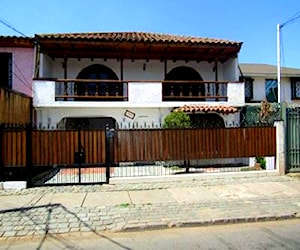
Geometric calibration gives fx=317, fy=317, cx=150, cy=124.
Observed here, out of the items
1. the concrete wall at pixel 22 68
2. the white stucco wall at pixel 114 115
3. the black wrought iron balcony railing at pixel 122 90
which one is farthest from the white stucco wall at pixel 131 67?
the white stucco wall at pixel 114 115

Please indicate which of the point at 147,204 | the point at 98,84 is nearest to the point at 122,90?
the point at 98,84

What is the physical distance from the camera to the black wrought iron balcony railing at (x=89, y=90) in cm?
1456

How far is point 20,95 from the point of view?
12.2 m

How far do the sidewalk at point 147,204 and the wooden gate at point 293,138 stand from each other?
1.05 meters

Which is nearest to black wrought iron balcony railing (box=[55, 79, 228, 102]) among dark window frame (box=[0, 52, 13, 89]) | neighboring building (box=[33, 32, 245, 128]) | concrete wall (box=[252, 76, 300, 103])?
neighboring building (box=[33, 32, 245, 128])

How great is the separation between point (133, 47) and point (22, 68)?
5260 mm

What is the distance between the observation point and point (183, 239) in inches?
214

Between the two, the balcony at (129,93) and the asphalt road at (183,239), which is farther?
the balcony at (129,93)

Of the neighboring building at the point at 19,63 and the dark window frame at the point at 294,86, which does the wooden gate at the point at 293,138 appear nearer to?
the dark window frame at the point at 294,86

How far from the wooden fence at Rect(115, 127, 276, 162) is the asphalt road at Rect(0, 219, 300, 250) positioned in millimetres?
4475

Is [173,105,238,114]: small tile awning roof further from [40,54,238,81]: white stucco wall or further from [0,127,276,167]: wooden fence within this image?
[0,127,276,167]: wooden fence

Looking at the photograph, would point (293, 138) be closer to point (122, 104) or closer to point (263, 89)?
point (122, 104)

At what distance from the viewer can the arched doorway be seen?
634 inches

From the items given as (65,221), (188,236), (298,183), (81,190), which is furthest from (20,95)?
(298,183)
